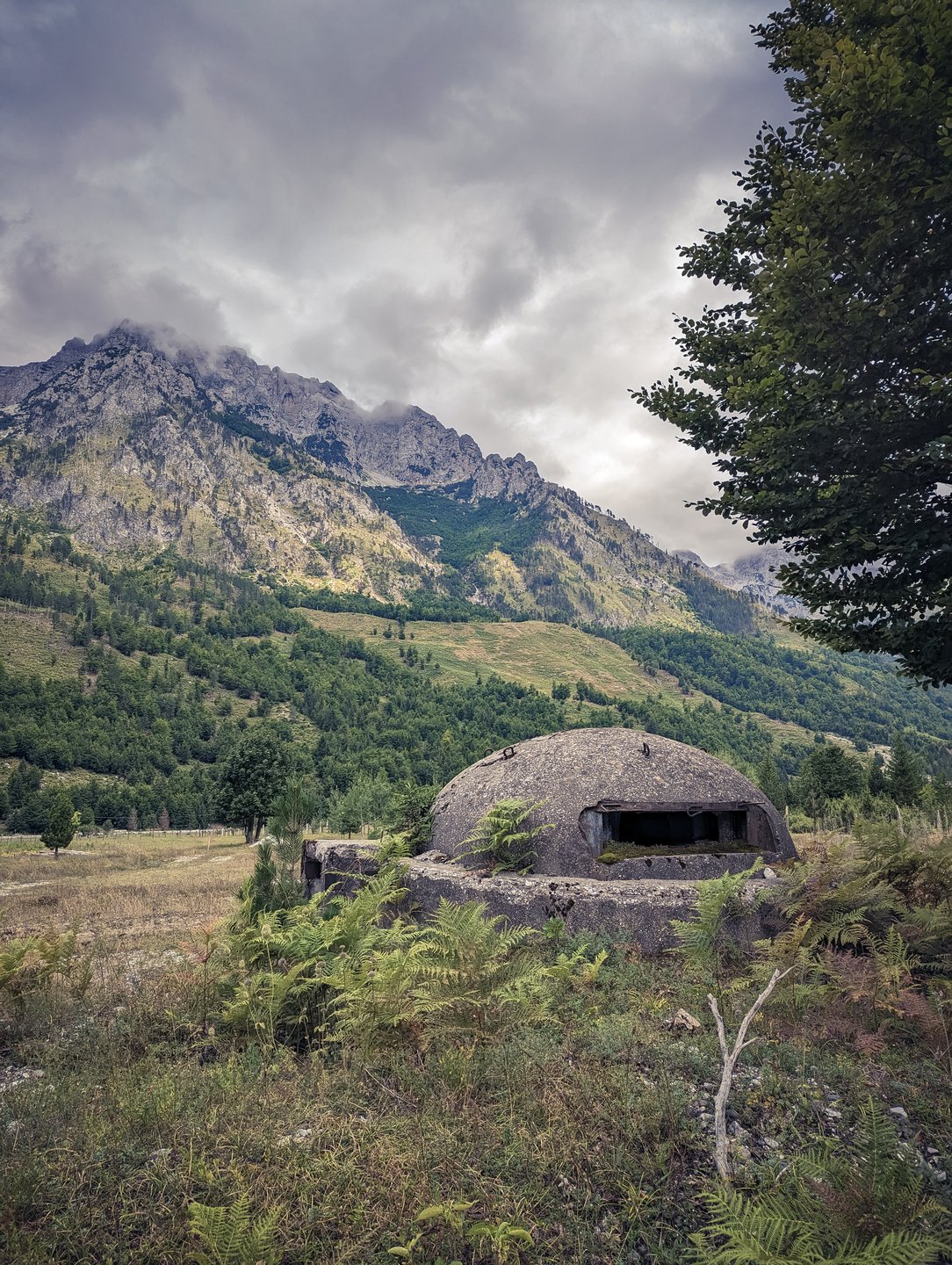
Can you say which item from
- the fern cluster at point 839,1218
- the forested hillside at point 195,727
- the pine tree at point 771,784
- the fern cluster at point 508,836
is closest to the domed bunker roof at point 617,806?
the fern cluster at point 508,836

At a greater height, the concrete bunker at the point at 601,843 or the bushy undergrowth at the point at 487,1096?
the concrete bunker at the point at 601,843

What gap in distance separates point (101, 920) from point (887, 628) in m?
18.6

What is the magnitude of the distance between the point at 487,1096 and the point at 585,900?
Result: 16.6 ft

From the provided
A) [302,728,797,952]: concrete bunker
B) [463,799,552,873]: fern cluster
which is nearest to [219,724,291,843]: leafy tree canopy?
[302,728,797,952]: concrete bunker

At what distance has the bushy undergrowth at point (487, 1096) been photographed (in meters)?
3.72

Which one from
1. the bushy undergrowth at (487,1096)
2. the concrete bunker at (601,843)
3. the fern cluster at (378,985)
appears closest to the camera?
the bushy undergrowth at (487,1096)

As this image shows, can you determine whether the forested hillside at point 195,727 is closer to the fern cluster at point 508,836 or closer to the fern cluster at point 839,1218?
the fern cluster at point 508,836

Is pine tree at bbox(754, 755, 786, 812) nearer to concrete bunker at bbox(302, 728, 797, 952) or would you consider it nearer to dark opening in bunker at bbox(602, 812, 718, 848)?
dark opening in bunker at bbox(602, 812, 718, 848)

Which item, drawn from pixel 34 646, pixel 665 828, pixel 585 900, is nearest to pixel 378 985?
pixel 585 900

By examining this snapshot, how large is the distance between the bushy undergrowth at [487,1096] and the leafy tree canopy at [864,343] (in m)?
4.19

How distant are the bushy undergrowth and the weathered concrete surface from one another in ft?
1.50

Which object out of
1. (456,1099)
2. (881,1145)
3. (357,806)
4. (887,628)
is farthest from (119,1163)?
(357,806)

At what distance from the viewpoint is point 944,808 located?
140 ft

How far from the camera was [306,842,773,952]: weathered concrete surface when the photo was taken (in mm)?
9414
